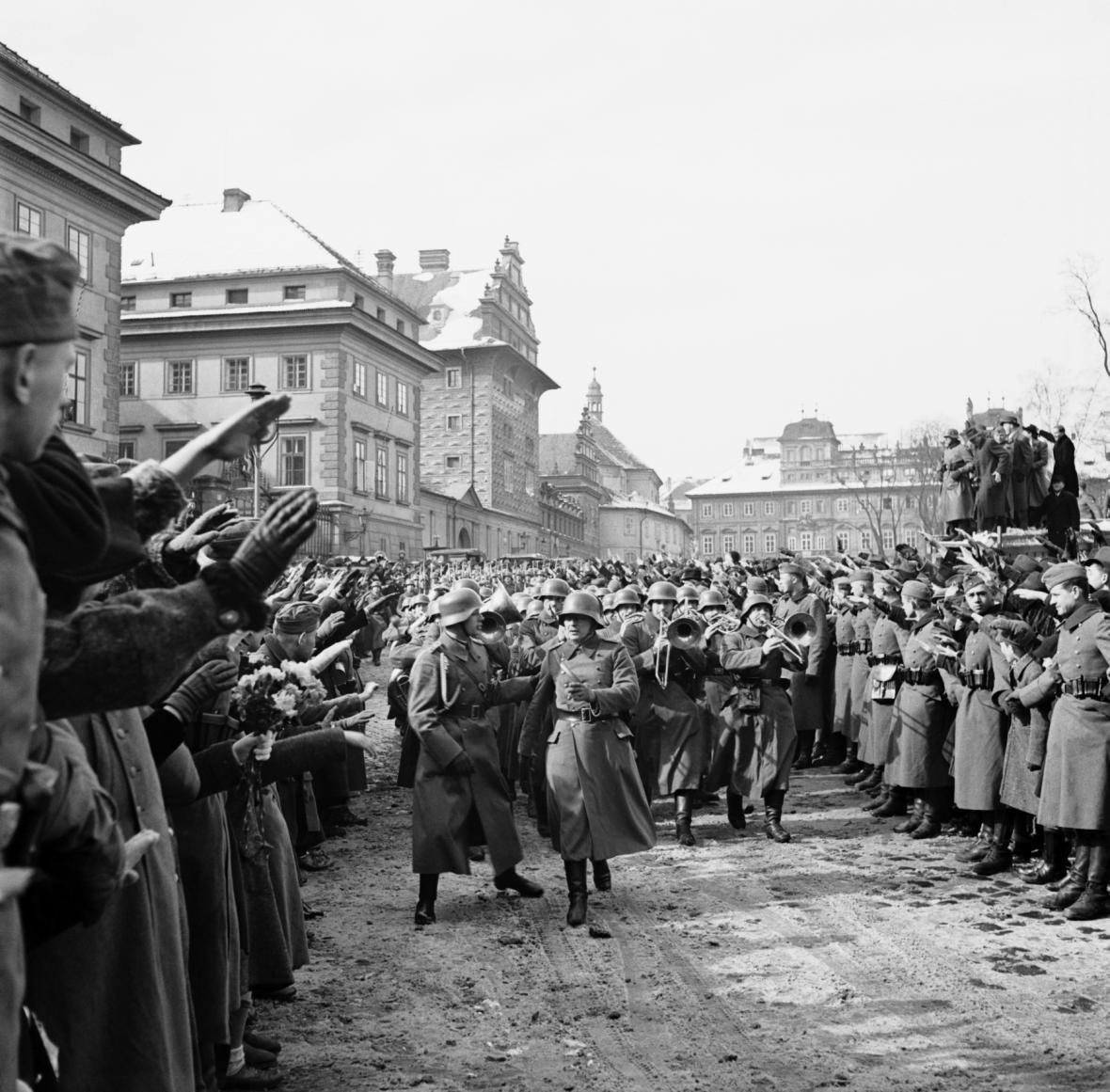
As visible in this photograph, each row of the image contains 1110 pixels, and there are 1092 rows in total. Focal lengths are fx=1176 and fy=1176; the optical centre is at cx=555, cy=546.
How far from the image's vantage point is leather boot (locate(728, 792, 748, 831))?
1076cm

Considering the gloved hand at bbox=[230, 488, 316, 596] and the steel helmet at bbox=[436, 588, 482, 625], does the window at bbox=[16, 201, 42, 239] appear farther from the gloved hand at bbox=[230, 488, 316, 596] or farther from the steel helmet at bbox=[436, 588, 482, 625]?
the gloved hand at bbox=[230, 488, 316, 596]

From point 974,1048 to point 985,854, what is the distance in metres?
4.08

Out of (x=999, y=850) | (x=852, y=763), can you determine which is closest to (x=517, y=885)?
(x=999, y=850)

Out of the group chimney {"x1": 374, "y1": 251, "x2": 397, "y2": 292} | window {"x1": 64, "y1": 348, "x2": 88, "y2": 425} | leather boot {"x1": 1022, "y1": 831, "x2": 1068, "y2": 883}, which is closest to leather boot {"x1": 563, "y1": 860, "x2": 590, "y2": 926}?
leather boot {"x1": 1022, "y1": 831, "x2": 1068, "y2": 883}

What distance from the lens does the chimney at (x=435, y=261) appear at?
79438 mm

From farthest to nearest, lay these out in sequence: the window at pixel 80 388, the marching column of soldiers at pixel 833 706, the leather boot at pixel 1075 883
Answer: the window at pixel 80 388, the marching column of soldiers at pixel 833 706, the leather boot at pixel 1075 883

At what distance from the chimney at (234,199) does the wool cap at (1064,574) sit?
54593 mm

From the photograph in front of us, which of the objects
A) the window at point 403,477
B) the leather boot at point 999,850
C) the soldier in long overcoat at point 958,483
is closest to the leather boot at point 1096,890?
the leather boot at point 999,850

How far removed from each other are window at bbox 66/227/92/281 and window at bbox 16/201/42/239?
44.4 inches

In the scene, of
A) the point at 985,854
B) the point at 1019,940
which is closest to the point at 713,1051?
the point at 1019,940

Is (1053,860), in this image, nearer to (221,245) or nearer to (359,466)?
(359,466)

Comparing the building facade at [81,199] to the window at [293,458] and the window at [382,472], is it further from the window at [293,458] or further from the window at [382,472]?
Answer: the window at [382,472]

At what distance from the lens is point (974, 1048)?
17.5 feet

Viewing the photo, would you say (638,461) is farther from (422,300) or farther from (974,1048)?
(974,1048)
